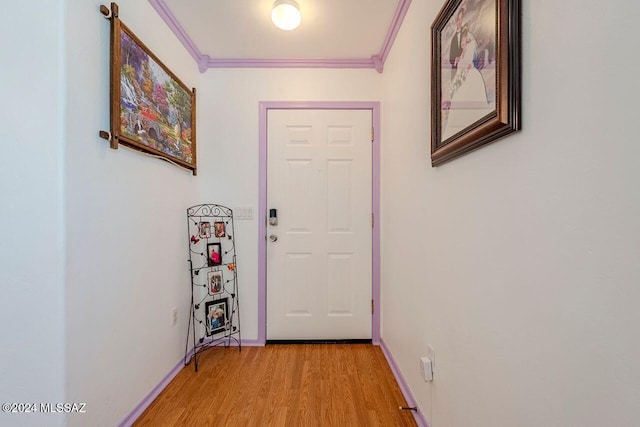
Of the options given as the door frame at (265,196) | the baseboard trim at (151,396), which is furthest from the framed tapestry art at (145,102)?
the baseboard trim at (151,396)

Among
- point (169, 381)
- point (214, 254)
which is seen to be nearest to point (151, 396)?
point (169, 381)

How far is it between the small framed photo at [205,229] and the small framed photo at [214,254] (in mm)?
91

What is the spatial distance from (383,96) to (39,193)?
2.20 metres

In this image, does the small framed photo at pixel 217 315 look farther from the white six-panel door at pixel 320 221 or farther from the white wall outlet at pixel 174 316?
the white six-panel door at pixel 320 221

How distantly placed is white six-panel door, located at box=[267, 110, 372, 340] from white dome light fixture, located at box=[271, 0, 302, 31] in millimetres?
680

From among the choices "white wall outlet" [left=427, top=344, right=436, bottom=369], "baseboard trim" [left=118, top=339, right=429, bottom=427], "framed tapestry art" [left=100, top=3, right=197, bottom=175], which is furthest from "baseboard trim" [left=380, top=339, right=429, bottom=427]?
"framed tapestry art" [left=100, top=3, right=197, bottom=175]

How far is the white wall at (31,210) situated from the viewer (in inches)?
39.0

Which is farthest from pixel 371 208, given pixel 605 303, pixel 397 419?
pixel 605 303

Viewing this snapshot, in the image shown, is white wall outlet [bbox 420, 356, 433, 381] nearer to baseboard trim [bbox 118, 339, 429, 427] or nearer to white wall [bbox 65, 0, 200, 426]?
baseboard trim [bbox 118, 339, 429, 427]

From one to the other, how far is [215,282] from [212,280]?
0.10 ft

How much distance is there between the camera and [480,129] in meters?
0.85

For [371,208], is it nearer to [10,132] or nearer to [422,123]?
[422,123]

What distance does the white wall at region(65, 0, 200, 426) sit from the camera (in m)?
1.08

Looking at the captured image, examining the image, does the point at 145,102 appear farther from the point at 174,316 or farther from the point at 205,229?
the point at 174,316
